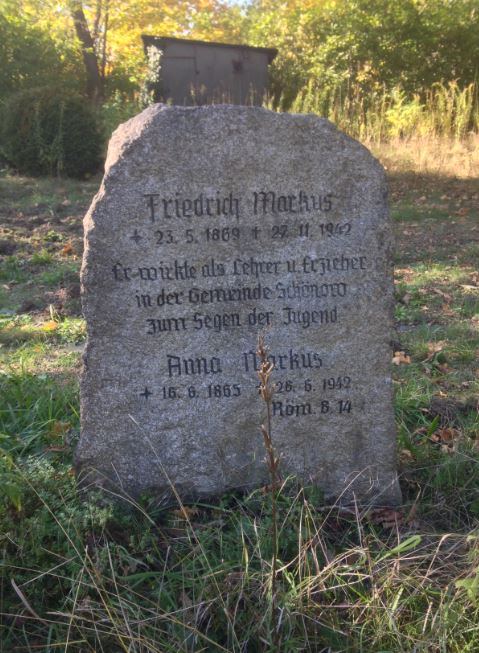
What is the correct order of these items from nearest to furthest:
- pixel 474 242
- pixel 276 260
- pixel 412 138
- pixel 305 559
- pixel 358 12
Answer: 1. pixel 305 559
2. pixel 276 260
3. pixel 474 242
4. pixel 412 138
5. pixel 358 12

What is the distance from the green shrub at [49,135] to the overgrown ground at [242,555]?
7.21m

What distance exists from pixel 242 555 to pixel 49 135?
9.53m

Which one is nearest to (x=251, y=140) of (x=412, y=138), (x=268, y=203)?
(x=268, y=203)

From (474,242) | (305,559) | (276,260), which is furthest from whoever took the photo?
(474,242)

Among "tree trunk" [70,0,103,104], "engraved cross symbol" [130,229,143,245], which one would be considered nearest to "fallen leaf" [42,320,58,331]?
"engraved cross symbol" [130,229,143,245]

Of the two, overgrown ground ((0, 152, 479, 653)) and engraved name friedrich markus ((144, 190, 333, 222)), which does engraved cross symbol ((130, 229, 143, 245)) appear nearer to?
engraved name friedrich markus ((144, 190, 333, 222))

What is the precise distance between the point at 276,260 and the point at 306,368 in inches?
19.1

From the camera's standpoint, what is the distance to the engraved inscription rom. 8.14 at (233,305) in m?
2.47

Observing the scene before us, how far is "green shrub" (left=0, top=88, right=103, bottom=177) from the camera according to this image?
10.2 m

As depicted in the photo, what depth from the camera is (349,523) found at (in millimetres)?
2617

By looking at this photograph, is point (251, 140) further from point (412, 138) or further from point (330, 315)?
point (412, 138)

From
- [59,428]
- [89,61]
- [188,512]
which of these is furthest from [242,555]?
[89,61]

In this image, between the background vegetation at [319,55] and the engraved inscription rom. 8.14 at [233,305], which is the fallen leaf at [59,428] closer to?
the engraved inscription rom. 8.14 at [233,305]

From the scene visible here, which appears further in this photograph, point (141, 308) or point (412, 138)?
point (412, 138)
